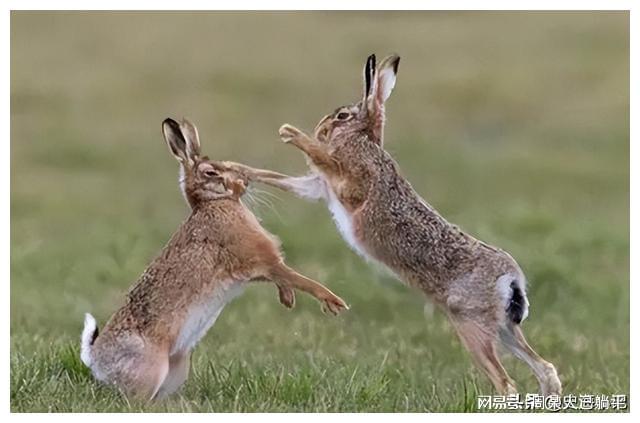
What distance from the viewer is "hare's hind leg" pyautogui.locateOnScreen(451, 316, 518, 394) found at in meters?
6.88

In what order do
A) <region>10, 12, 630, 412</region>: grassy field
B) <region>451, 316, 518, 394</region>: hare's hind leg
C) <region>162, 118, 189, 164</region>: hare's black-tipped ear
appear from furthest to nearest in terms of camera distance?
1. <region>10, 12, 630, 412</region>: grassy field
2. <region>162, 118, 189, 164</region>: hare's black-tipped ear
3. <region>451, 316, 518, 394</region>: hare's hind leg

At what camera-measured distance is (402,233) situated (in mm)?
7090

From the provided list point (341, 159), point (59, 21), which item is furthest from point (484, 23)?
point (341, 159)

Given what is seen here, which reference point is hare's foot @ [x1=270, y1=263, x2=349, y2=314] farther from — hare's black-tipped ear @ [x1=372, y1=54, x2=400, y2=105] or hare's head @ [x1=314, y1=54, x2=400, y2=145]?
hare's black-tipped ear @ [x1=372, y1=54, x2=400, y2=105]

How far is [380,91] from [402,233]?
86 centimetres

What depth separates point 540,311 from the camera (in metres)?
10.1

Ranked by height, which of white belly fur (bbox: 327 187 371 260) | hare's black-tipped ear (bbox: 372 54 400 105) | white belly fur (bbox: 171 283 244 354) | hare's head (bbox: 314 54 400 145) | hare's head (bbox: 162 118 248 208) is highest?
hare's black-tipped ear (bbox: 372 54 400 105)

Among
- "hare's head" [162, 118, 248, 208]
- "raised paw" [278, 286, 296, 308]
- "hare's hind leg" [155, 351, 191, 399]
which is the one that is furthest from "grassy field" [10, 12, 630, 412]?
"raised paw" [278, 286, 296, 308]

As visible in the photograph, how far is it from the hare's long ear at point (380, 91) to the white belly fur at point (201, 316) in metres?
1.25

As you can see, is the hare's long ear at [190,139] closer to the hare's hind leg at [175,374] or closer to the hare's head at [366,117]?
A: the hare's head at [366,117]

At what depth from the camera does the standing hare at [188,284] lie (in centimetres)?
673

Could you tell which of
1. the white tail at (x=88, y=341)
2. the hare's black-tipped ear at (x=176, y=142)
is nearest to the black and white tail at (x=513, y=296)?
the hare's black-tipped ear at (x=176, y=142)

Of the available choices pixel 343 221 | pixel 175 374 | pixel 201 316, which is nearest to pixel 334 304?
pixel 343 221

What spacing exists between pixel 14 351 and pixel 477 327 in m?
Result: 2.79
